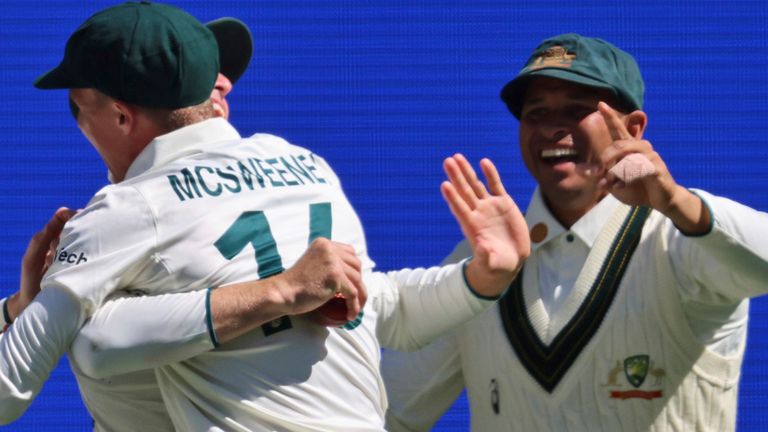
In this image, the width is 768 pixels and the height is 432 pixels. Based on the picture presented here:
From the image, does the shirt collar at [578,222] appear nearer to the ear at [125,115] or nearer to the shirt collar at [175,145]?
the shirt collar at [175,145]

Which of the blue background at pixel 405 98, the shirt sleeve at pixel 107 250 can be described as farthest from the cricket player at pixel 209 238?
the blue background at pixel 405 98

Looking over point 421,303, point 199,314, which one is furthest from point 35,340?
point 421,303

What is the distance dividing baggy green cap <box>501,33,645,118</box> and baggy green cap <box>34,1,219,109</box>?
65cm

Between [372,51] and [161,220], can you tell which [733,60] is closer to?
[372,51]

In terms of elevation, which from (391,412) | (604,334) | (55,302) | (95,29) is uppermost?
(95,29)

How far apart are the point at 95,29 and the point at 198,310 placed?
1.39ft

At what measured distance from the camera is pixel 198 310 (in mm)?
2270

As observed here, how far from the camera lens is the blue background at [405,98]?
3.33m

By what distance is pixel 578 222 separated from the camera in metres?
2.86

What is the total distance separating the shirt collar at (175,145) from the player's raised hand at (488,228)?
1.19 ft

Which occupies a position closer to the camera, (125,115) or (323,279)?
(323,279)

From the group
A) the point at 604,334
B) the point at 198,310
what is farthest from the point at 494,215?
the point at 198,310

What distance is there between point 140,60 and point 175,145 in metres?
0.13

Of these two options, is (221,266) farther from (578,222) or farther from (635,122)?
(635,122)
